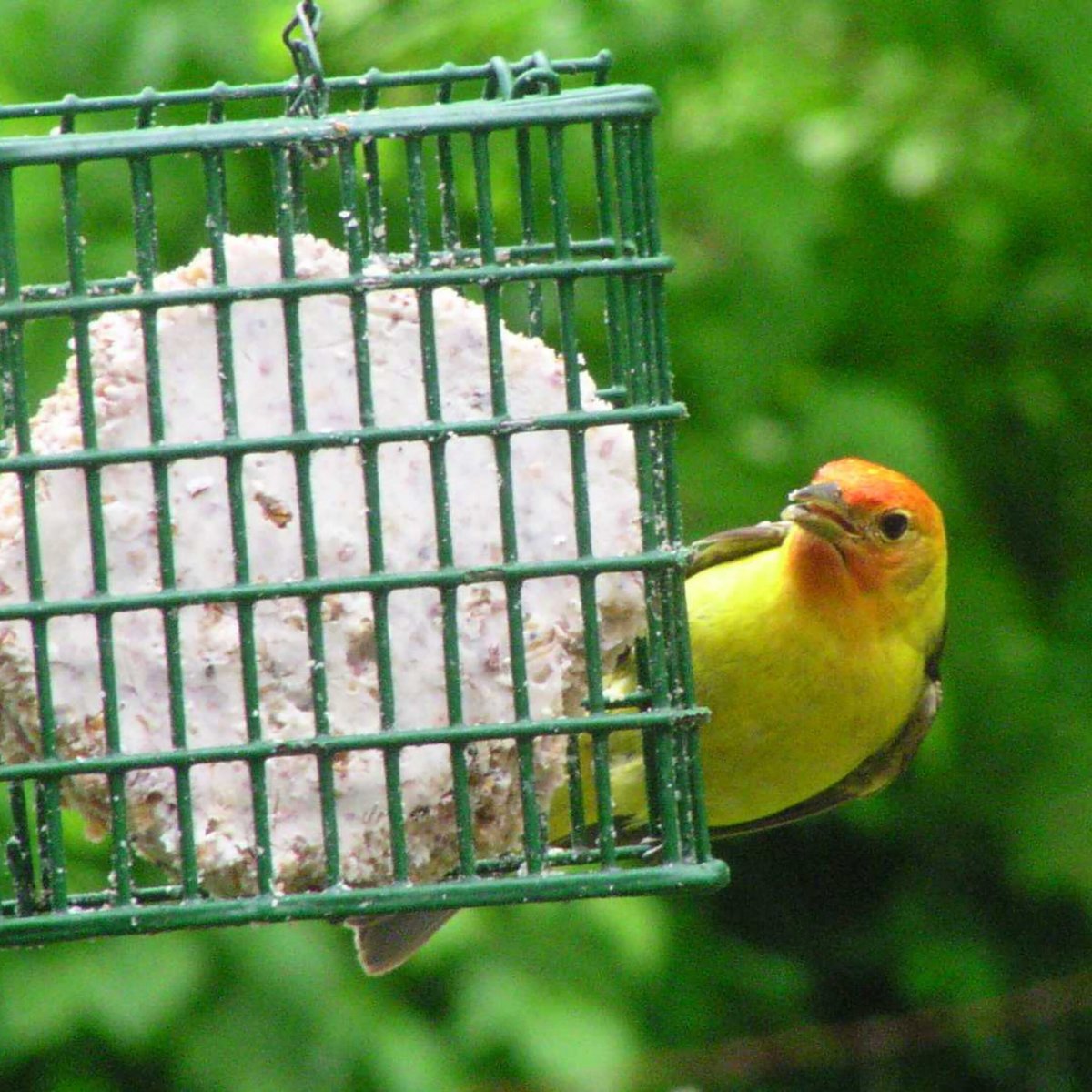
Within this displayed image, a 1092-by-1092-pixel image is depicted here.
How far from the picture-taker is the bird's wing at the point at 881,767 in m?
3.70

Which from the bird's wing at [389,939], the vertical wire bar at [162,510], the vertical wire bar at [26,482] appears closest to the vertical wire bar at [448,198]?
the vertical wire bar at [162,510]

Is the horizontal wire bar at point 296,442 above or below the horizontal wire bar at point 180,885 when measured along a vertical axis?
above

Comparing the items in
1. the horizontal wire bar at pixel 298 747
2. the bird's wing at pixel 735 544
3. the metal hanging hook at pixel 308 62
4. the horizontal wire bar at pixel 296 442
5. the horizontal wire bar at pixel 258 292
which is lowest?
the horizontal wire bar at pixel 298 747

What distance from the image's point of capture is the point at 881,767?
12.3 feet

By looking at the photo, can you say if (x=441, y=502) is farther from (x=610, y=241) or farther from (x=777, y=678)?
(x=777, y=678)

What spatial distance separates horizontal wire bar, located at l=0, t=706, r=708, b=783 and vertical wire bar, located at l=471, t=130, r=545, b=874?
0.15 ft

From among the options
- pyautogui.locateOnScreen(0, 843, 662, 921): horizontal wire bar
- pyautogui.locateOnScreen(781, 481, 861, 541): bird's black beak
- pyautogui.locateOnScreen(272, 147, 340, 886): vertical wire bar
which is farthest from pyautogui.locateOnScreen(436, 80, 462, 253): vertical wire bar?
pyautogui.locateOnScreen(781, 481, 861, 541): bird's black beak

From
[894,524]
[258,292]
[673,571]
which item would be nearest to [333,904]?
[673,571]

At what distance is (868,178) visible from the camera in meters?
5.54

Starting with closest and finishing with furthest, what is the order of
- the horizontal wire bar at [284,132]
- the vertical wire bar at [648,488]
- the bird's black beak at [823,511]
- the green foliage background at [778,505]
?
1. the horizontal wire bar at [284,132]
2. the vertical wire bar at [648,488]
3. the bird's black beak at [823,511]
4. the green foliage background at [778,505]

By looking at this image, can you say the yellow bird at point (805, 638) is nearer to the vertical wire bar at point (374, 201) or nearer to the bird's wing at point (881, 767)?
the bird's wing at point (881, 767)

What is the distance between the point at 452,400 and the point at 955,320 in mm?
3704

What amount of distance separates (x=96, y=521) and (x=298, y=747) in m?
0.37

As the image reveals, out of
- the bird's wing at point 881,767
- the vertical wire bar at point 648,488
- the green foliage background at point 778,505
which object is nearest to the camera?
the vertical wire bar at point 648,488
